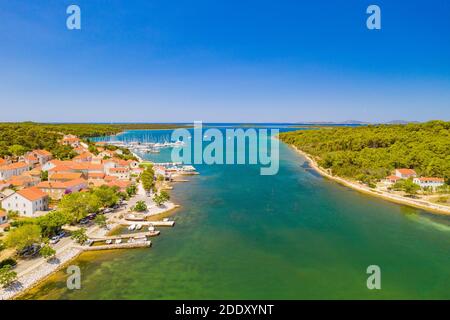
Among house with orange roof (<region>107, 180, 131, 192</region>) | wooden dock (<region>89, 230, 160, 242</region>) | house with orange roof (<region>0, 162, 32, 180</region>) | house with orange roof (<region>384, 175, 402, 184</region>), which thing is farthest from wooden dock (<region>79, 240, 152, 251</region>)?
house with orange roof (<region>384, 175, 402, 184</region>)

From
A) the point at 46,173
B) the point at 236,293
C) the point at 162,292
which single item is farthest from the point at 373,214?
the point at 46,173

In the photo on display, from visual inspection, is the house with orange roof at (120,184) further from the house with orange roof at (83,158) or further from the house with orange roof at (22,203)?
the house with orange roof at (83,158)

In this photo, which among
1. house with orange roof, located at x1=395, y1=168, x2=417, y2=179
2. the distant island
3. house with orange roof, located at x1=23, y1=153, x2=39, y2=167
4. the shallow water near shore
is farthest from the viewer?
house with orange roof, located at x1=23, y1=153, x2=39, y2=167

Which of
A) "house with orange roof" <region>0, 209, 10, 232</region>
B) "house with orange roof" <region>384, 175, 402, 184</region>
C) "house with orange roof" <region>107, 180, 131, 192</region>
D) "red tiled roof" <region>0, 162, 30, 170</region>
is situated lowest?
"house with orange roof" <region>0, 209, 10, 232</region>

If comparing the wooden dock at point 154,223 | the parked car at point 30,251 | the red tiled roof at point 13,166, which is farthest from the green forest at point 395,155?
the red tiled roof at point 13,166

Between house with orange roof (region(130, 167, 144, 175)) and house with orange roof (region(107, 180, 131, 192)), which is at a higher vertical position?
house with orange roof (region(130, 167, 144, 175))

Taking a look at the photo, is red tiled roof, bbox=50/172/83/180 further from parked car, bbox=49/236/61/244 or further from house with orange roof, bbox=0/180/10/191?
parked car, bbox=49/236/61/244

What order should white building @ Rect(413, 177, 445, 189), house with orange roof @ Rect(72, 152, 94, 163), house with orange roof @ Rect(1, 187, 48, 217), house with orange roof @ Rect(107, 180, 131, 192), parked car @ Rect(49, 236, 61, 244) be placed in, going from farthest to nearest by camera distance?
1. house with orange roof @ Rect(72, 152, 94, 163)
2. white building @ Rect(413, 177, 445, 189)
3. house with orange roof @ Rect(107, 180, 131, 192)
4. house with orange roof @ Rect(1, 187, 48, 217)
5. parked car @ Rect(49, 236, 61, 244)
